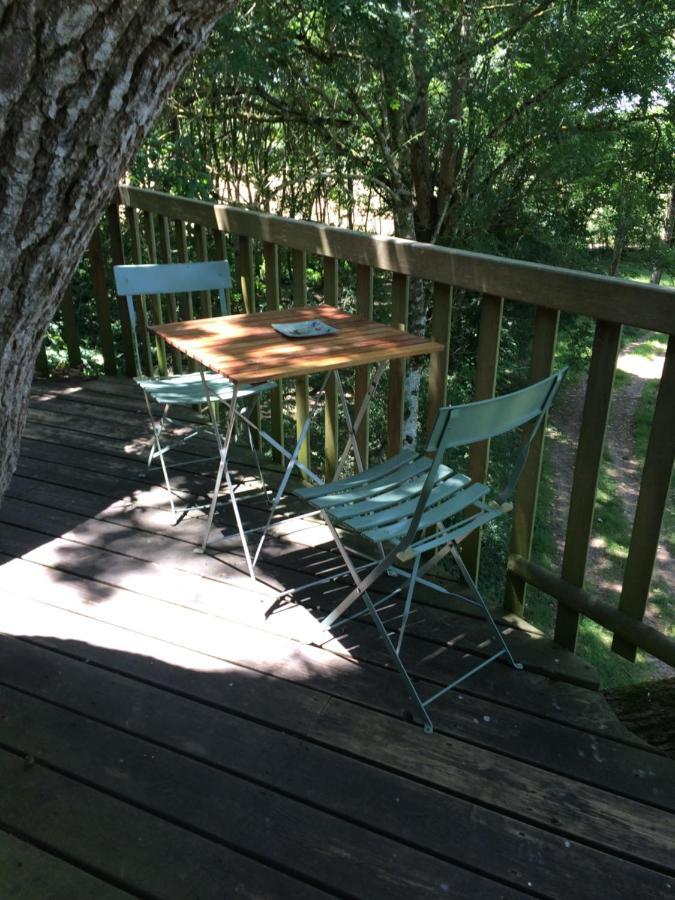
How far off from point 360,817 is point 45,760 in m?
0.81

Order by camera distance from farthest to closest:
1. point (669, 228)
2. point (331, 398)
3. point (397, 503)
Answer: point (669, 228) < point (331, 398) < point (397, 503)

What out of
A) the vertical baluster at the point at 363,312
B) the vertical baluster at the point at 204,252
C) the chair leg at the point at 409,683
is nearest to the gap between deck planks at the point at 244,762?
the chair leg at the point at 409,683

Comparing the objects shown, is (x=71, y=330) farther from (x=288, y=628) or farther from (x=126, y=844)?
(x=126, y=844)

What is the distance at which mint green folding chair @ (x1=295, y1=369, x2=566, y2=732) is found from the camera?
6.74 ft

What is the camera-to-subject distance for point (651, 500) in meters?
2.34

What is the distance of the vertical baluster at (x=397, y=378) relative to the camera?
3.06m

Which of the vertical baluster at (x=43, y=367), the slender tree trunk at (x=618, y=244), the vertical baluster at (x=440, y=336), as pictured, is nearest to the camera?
the vertical baluster at (x=440, y=336)

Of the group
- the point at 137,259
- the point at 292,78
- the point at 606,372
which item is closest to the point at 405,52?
the point at 292,78

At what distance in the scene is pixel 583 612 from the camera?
2596 mm

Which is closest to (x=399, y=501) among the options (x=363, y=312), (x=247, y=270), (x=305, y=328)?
(x=305, y=328)

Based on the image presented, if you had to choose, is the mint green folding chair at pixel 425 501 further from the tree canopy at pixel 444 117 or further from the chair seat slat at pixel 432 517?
the tree canopy at pixel 444 117

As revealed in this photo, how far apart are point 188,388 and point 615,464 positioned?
11.3 meters

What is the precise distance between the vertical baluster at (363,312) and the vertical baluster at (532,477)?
2.32 ft

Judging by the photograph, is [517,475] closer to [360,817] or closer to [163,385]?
[360,817]
